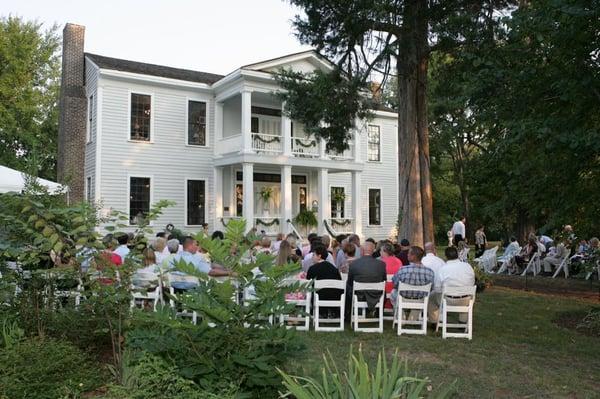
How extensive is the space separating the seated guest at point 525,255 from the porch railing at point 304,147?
9.59 meters

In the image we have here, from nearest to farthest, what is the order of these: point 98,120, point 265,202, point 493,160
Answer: point 493,160 → point 98,120 → point 265,202

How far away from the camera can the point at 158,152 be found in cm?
2209

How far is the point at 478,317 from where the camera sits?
962cm

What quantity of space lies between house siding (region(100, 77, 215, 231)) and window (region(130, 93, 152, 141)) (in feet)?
0.69

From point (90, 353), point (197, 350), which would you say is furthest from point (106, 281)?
point (197, 350)

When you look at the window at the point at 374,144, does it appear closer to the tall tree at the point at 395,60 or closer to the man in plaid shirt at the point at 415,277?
the tall tree at the point at 395,60

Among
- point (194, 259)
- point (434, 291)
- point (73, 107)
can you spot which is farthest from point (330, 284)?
point (73, 107)

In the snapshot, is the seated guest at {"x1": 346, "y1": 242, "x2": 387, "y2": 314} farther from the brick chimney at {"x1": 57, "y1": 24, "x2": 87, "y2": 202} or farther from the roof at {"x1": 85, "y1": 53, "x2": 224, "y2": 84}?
the brick chimney at {"x1": 57, "y1": 24, "x2": 87, "y2": 202}

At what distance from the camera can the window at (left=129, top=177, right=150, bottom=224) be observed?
2150cm

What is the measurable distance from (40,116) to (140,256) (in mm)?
33121

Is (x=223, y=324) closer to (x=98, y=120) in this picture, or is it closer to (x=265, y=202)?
(x=98, y=120)

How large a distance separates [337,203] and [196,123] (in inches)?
319

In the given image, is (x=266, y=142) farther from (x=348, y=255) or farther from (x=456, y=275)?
(x=456, y=275)

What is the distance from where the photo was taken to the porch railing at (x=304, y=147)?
75.8 feet
